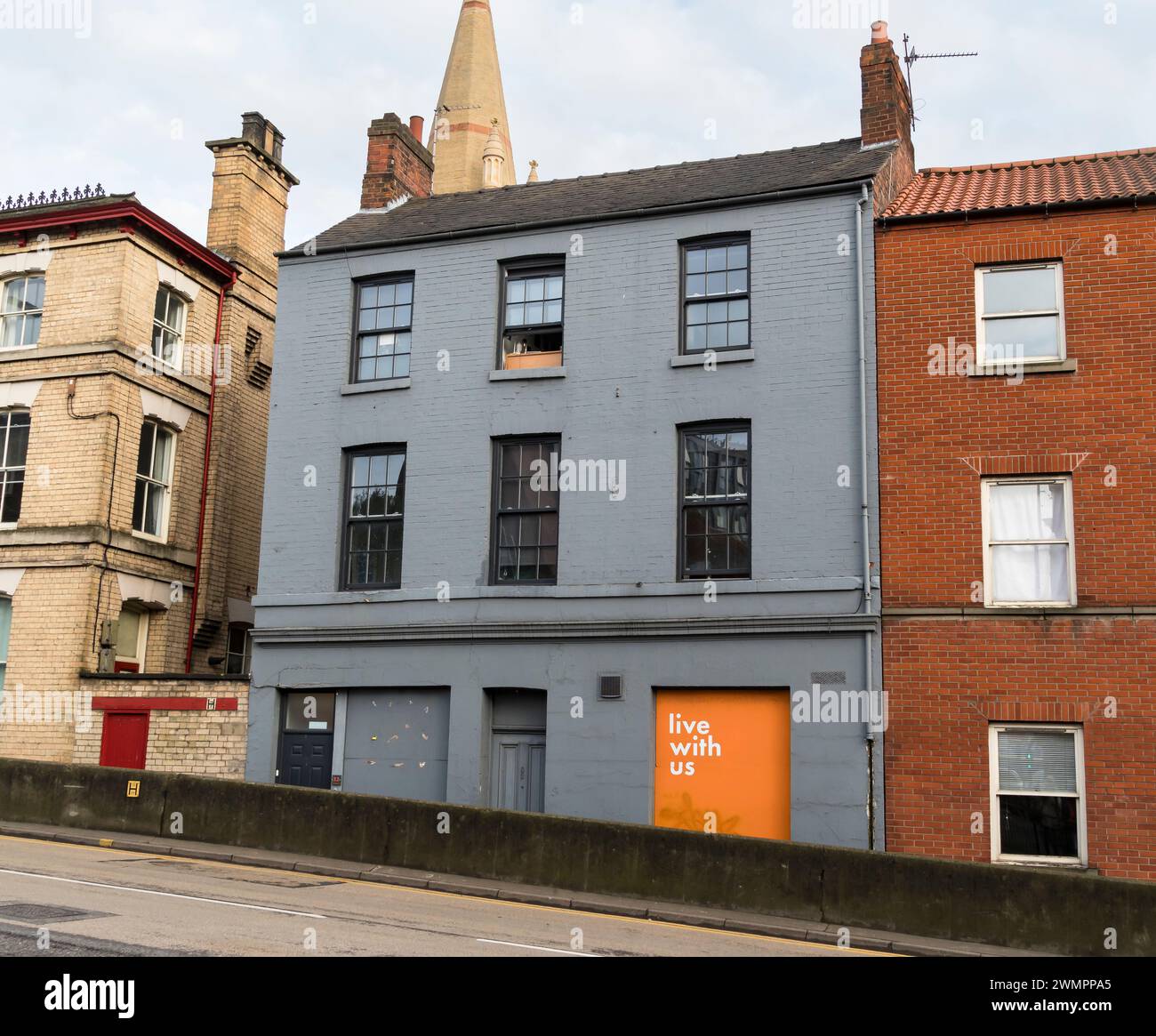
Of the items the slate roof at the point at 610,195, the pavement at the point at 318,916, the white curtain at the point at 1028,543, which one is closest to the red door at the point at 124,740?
the pavement at the point at 318,916

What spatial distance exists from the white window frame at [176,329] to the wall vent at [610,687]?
1233 centimetres

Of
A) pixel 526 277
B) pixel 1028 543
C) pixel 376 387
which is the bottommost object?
pixel 1028 543

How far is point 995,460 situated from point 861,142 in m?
6.79

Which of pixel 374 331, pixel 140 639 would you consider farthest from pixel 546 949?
pixel 140 639

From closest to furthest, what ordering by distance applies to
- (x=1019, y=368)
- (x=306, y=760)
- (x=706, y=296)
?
(x=1019, y=368), (x=706, y=296), (x=306, y=760)

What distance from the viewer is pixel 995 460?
683 inches

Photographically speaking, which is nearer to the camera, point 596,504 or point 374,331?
point 596,504

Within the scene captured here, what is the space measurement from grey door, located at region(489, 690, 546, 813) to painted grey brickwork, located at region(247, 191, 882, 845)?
12.7 inches

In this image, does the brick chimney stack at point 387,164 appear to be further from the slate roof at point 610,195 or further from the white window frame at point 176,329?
the white window frame at point 176,329

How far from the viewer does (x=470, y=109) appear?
7325 cm

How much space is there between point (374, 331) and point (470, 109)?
55651mm

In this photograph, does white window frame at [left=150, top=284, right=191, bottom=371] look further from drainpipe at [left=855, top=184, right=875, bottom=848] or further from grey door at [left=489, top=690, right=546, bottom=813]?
drainpipe at [left=855, top=184, right=875, bottom=848]

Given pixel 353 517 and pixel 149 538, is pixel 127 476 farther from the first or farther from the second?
pixel 353 517

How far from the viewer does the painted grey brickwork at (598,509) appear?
18016mm
